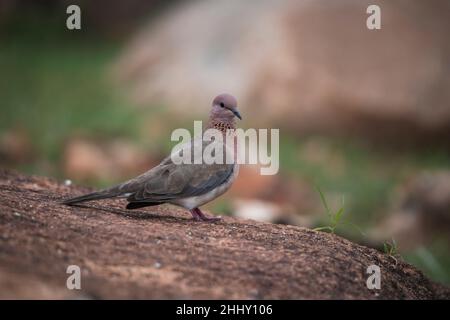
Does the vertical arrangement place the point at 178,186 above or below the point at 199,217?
above

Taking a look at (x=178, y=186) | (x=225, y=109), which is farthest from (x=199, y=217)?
(x=225, y=109)

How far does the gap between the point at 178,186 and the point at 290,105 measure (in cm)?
739

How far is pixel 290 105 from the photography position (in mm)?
12227

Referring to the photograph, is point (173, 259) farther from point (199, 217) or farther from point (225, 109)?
point (225, 109)

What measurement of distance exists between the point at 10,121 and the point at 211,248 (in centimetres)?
870

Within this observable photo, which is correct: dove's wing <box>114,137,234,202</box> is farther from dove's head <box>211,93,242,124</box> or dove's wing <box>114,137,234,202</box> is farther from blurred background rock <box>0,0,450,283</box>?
blurred background rock <box>0,0,450,283</box>

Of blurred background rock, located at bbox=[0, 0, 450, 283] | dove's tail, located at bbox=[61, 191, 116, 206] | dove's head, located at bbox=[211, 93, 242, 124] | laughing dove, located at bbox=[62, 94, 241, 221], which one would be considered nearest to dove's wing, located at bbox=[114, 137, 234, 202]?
laughing dove, located at bbox=[62, 94, 241, 221]

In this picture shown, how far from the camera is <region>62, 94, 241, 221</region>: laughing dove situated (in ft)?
16.3

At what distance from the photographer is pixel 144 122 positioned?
12.8 m

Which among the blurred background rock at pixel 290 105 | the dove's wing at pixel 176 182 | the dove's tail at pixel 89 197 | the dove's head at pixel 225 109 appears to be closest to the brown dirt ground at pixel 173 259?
the dove's tail at pixel 89 197

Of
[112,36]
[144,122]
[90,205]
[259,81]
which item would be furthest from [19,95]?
[90,205]

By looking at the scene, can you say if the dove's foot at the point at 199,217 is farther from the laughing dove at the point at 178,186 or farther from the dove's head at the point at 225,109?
the dove's head at the point at 225,109

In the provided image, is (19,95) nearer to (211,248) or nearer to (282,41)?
(282,41)

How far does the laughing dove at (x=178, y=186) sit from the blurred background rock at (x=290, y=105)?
3962 mm
